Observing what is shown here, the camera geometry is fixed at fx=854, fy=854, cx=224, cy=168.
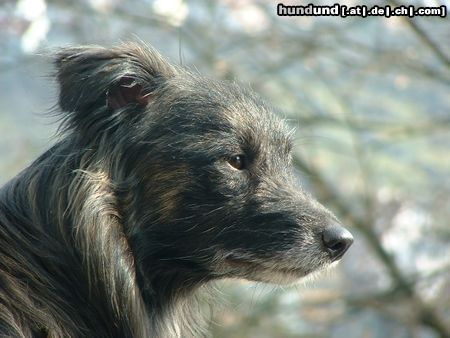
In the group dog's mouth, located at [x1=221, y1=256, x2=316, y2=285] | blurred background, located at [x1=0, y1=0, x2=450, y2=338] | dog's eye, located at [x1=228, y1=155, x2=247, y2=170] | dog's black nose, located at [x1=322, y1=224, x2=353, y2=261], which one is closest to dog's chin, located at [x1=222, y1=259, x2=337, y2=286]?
dog's mouth, located at [x1=221, y1=256, x2=316, y2=285]

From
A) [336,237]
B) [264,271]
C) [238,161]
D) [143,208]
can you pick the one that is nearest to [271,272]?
[264,271]

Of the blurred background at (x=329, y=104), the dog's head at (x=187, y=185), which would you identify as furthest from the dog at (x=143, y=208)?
the blurred background at (x=329, y=104)

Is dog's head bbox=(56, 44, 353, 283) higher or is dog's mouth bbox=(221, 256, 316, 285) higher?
dog's head bbox=(56, 44, 353, 283)

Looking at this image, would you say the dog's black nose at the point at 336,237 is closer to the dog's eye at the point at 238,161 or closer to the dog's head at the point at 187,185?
the dog's head at the point at 187,185

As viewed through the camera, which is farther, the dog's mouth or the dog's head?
the dog's mouth

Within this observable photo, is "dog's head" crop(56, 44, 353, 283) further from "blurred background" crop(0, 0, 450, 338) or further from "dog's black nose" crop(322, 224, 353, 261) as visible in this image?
"blurred background" crop(0, 0, 450, 338)

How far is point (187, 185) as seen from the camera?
3.53m

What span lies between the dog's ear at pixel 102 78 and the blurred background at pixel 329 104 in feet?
12.0

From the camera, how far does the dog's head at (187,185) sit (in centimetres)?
348

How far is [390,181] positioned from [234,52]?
2.72 metres

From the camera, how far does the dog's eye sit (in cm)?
359

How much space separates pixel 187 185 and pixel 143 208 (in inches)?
8.0

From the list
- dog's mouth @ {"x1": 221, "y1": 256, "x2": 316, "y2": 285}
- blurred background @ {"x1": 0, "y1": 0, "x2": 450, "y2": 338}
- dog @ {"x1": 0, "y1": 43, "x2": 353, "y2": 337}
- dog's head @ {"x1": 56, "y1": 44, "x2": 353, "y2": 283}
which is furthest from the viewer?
blurred background @ {"x1": 0, "y1": 0, "x2": 450, "y2": 338}

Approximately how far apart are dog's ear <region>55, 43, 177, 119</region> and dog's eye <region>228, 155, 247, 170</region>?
0.44 meters
